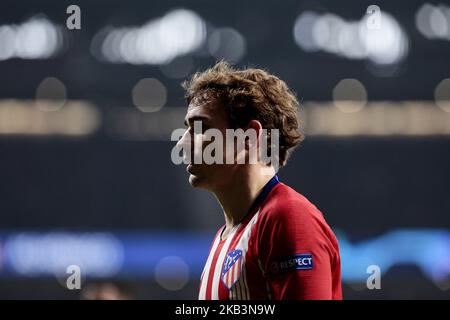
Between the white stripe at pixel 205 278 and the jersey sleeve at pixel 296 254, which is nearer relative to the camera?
the jersey sleeve at pixel 296 254

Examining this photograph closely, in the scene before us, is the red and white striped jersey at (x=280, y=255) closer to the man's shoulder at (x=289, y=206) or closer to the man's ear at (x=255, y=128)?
the man's shoulder at (x=289, y=206)

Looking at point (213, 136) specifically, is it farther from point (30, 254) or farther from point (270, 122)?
point (30, 254)

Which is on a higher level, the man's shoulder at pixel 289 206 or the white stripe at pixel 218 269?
the man's shoulder at pixel 289 206

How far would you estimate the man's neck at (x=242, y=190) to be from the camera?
10.4ft

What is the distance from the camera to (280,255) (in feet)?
8.68

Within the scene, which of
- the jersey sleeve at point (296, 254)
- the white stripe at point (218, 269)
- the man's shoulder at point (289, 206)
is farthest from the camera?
the white stripe at point (218, 269)

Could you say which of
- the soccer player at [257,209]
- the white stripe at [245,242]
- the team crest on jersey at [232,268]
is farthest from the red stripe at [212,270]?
the white stripe at [245,242]

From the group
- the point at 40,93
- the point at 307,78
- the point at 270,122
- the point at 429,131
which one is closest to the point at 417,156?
the point at 429,131

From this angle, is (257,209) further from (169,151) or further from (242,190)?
(169,151)

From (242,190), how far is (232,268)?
1.33 ft

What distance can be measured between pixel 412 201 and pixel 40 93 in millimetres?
11898

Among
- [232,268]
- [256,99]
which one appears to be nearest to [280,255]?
[232,268]

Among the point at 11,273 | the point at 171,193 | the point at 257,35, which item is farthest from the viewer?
the point at 257,35
